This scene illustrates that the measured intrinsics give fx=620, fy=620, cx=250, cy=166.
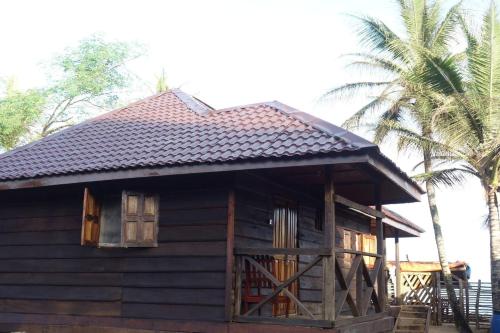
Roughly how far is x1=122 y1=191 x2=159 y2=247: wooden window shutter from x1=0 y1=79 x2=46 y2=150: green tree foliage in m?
21.5

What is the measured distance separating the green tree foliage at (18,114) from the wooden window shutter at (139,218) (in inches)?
846

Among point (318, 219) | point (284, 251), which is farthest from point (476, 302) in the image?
point (284, 251)

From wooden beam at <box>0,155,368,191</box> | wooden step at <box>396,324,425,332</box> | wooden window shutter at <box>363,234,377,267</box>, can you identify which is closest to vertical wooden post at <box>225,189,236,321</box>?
wooden beam at <box>0,155,368,191</box>

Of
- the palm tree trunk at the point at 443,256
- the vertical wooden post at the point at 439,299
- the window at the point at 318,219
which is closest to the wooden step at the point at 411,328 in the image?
the palm tree trunk at the point at 443,256

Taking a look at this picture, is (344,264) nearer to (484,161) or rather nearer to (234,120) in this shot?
(234,120)

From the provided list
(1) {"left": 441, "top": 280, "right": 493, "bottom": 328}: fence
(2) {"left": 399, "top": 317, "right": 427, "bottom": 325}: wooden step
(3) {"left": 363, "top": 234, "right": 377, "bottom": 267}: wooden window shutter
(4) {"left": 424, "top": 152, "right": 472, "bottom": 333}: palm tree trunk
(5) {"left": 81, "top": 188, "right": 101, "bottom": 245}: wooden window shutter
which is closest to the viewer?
(5) {"left": 81, "top": 188, "right": 101, "bottom": 245}: wooden window shutter

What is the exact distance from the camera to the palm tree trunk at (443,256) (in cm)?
2023

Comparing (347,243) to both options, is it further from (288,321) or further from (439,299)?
(439,299)

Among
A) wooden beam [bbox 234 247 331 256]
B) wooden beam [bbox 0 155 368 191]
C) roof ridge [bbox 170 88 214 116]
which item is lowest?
wooden beam [bbox 234 247 331 256]

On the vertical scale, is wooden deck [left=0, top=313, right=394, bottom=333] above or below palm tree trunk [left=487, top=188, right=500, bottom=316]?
below

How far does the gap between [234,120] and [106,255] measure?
2.92 m

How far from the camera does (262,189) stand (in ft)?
31.1

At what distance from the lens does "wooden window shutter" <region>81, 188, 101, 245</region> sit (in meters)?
8.98

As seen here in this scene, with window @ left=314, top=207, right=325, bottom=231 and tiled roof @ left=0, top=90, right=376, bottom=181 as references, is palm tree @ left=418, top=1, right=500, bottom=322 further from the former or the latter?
tiled roof @ left=0, top=90, right=376, bottom=181
